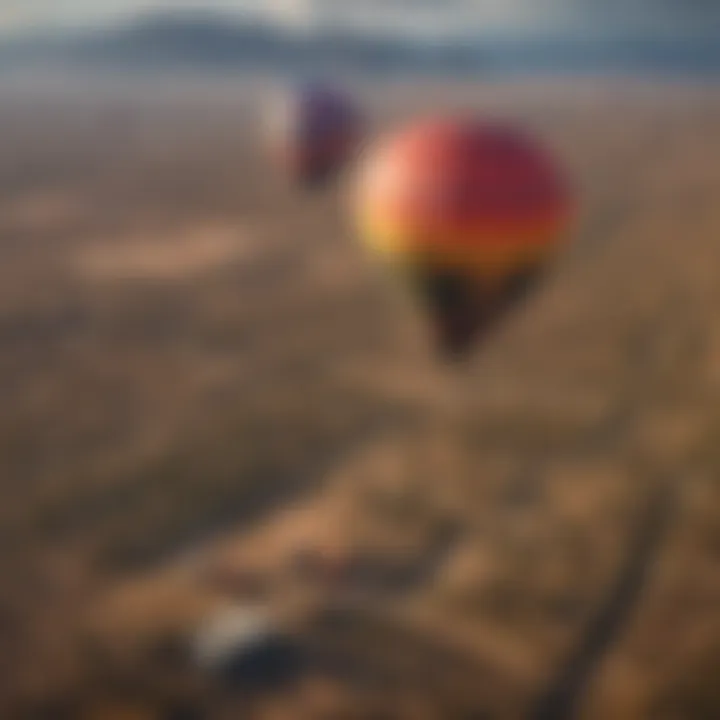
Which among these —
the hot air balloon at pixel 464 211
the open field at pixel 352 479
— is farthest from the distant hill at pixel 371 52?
the hot air balloon at pixel 464 211

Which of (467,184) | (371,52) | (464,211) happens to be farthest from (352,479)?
(371,52)

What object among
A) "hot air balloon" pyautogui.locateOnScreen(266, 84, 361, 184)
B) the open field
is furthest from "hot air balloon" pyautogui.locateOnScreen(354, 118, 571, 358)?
"hot air balloon" pyautogui.locateOnScreen(266, 84, 361, 184)

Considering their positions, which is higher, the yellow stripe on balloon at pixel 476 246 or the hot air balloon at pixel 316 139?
the hot air balloon at pixel 316 139

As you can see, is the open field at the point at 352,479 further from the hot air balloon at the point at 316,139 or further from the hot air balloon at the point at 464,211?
the hot air balloon at the point at 464,211

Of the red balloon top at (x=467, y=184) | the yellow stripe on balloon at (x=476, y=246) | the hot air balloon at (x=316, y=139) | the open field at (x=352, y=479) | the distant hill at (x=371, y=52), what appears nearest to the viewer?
the red balloon top at (x=467, y=184)

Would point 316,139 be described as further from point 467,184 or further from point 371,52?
point 371,52

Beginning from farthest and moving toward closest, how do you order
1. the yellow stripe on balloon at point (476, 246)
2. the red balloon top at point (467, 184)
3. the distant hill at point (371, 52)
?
the distant hill at point (371, 52) → the yellow stripe on balloon at point (476, 246) → the red balloon top at point (467, 184)

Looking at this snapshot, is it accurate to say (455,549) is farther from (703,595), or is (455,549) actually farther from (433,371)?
(433,371)
